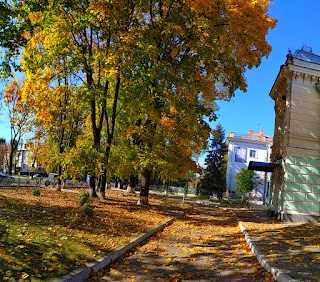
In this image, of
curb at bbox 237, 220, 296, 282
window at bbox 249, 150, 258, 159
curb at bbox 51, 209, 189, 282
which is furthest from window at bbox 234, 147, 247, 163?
curb at bbox 237, 220, 296, 282

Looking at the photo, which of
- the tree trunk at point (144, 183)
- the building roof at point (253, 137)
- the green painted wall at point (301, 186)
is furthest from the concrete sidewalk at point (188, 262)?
the building roof at point (253, 137)

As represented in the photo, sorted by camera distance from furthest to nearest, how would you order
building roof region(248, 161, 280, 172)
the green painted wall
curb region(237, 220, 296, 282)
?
building roof region(248, 161, 280, 172) → the green painted wall → curb region(237, 220, 296, 282)

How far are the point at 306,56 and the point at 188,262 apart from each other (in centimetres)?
1587

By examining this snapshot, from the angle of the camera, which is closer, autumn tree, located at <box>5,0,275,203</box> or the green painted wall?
autumn tree, located at <box>5,0,275,203</box>

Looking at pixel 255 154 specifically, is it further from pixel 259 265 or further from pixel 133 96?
pixel 259 265

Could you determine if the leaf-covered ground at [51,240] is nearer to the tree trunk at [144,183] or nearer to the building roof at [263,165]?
the tree trunk at [144,183]

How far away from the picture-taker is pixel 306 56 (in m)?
20.4

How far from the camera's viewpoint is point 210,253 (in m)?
9.52

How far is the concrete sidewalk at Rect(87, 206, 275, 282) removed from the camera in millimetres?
6922

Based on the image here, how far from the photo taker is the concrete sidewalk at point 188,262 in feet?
22.7

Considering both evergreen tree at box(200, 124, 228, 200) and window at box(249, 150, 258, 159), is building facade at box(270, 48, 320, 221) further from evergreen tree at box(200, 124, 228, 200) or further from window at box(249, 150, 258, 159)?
window at box(249, 150, 258, 159)

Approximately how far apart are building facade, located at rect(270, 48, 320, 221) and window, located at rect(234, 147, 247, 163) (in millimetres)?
40289

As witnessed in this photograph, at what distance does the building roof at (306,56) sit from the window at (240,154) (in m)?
38.5

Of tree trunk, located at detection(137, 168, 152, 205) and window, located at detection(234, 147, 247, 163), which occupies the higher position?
window, located at detection(234, 147, 247, 163)
